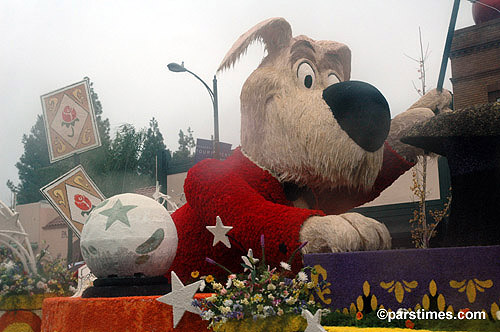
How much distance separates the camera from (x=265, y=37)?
466 cm

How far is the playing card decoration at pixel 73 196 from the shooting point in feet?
25.2

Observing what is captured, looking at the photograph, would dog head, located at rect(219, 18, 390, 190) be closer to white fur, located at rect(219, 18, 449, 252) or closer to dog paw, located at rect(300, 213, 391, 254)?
white fur, located at rect(219, 18, 449, 252)

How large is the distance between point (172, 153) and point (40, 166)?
242cm

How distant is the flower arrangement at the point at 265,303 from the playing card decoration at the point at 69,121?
5.79 meters

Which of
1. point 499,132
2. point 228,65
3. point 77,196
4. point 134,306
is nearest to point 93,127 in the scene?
point 77,196

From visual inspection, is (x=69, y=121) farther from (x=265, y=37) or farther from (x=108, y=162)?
(x=265, y=37)

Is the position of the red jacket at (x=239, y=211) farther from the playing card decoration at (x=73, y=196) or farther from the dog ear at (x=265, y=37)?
the playing card decoration at (x=73, y=196)

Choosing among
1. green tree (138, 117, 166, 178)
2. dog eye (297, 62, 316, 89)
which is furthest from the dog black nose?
green tree (138, 117, 166, 178)

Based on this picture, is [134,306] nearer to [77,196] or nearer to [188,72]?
[188,72]

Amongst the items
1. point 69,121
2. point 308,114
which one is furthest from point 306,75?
point 69,121

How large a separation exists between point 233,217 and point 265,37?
1.58 m

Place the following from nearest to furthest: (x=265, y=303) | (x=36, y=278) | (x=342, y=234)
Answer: (x=265, y=303)
(x=342, y=234)
(x=36, y=278)
